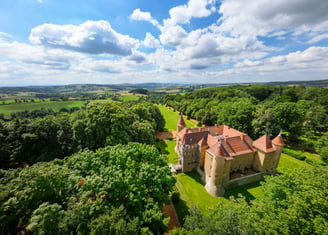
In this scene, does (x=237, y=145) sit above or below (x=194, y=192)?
above

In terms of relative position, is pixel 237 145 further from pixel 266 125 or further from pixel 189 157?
pixel 266 125

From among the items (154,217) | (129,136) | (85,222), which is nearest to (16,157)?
(129,136)

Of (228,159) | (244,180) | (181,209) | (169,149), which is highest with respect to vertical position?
(228,159)

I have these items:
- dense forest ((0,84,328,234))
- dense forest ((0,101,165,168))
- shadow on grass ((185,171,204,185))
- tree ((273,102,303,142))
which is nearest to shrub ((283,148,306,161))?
tree ((273,102,303,142))

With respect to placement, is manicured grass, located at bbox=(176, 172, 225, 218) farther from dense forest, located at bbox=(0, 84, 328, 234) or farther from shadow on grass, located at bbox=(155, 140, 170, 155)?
shadow on grass, located at bbox=(155, 140, 170, 155)

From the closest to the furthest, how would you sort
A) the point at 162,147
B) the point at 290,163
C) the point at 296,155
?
the point at 290,163 < the point at 296,155 < the point at 162,147

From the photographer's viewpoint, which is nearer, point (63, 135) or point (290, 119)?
point (63, 135)

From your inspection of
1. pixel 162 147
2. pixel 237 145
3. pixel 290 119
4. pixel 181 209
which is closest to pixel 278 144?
pixel 237 145

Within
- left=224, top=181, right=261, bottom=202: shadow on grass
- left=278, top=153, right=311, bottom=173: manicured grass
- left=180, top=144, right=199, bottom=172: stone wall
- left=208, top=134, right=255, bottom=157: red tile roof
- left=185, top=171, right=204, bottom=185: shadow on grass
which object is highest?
left=208, top=134, right=255, bottom=157: red tile roof
